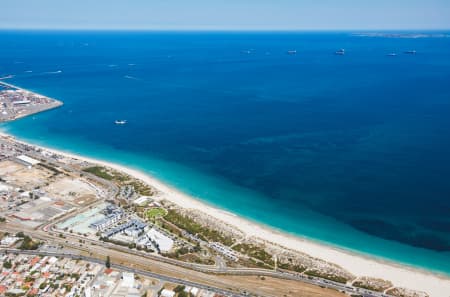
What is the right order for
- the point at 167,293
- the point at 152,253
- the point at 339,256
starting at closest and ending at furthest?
the point at 167,293 → the point at 152,253 → the point at 339,256

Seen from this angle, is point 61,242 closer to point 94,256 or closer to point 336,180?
point 94,256

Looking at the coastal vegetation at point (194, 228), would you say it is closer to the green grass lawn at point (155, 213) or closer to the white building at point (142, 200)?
the green grass lawn at point (155, 213)

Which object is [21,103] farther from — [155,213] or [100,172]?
[155,213]

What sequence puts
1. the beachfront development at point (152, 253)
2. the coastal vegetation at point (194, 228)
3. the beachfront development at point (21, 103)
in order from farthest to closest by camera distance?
the beachfront development at point (21, 103), the coastal vegetation at point (194, 228), the beachfront development at point (152, 253)

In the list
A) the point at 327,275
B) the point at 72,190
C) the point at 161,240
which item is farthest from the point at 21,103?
the point at 327,275

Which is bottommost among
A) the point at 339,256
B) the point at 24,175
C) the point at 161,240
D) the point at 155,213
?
the point at 339,256

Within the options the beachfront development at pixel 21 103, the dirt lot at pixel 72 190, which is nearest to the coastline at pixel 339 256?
the dirt lot at pixel 72 190
